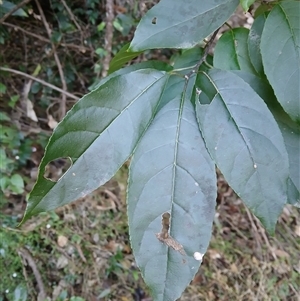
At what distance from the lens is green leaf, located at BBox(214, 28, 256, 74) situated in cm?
77

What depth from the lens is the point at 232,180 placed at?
1.98 feet

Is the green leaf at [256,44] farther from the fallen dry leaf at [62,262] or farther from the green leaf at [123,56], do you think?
the fallen dry leaf at [62,262]

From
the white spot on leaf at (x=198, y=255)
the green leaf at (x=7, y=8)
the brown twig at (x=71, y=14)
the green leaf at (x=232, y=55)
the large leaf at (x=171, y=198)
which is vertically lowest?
the white spot on leaf at (x=198, y=255)

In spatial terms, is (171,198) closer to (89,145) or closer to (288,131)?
(89,145)

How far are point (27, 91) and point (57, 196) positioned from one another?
1.49 metres

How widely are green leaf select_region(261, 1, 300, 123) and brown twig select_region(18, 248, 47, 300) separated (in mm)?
1259

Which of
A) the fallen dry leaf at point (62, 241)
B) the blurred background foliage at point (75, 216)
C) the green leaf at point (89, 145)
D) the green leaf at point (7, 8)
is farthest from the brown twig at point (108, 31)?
the green leaf at point (89, 145)

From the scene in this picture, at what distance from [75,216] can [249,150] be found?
1.31 m

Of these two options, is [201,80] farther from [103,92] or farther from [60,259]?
[60,259]

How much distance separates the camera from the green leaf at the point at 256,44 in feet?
2.42

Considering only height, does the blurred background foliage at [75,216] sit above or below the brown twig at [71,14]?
below

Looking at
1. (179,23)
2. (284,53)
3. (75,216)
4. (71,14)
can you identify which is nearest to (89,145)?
(179,23)

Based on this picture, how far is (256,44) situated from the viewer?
2.43 feet

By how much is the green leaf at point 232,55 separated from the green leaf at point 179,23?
0.10 metres
